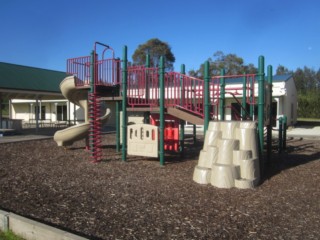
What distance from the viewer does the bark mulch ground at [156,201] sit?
3931 mm

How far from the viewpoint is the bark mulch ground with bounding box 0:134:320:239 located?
3.93 metres

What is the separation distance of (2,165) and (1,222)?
491 cm

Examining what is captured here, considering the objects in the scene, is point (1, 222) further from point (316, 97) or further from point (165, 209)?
point (316, 97)

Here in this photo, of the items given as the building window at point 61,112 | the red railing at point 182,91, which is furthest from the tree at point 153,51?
the red railing at point 182,91

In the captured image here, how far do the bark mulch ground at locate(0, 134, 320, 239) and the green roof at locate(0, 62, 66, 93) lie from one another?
35.0ft

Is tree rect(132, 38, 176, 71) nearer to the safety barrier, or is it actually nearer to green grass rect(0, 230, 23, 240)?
the safety barrier

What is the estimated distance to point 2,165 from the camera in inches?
328

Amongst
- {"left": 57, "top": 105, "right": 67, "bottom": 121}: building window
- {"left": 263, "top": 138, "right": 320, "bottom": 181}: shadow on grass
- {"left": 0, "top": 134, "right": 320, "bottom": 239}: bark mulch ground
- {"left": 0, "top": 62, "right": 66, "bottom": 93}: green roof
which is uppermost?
{"left": 0, "top": 62, "right": 66, "bottom": 93}: green roof

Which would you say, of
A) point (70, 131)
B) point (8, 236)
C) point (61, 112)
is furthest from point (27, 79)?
point (8, 236)

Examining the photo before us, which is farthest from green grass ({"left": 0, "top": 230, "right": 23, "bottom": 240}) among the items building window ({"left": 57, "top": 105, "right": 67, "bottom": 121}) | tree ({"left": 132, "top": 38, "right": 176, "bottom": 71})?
tree ({"left": 132, "top": 38, "right": 176, "bottom": 71})

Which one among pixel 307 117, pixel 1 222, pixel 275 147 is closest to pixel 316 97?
pixel 307 117

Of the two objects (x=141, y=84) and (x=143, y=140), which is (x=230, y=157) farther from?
(x=141, y=84)

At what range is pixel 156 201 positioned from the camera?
511 centimetres

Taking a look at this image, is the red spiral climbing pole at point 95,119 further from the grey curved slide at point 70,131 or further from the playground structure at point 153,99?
the grey curved slide at point 70,131
